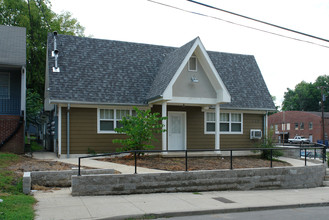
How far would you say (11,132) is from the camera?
1702cm

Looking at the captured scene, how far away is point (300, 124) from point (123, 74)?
58.8 m

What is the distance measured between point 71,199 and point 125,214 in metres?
2.18

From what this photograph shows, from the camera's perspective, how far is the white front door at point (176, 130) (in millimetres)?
18844

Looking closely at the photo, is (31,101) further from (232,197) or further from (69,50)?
(232,197)

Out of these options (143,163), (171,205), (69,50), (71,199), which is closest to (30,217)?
(71,199)

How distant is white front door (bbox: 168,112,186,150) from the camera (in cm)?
1884

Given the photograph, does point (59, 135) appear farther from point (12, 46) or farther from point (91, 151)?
point (12, 46)

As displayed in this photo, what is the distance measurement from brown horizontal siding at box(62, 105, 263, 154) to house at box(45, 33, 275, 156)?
0.05 metres

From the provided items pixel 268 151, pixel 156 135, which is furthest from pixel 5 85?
pixel 268 151

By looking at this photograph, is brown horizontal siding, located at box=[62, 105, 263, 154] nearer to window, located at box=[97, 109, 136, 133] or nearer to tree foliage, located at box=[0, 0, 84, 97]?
window, located at box=[97, 109, 136, 133]

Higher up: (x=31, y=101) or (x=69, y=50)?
(x=69, y=50)

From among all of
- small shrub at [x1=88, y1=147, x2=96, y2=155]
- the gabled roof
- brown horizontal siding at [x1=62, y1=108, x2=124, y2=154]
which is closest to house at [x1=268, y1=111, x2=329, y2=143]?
the gabled roof

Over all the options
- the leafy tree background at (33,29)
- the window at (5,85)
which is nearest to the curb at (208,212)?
the window at (5,85)

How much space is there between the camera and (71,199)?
9.43 m
